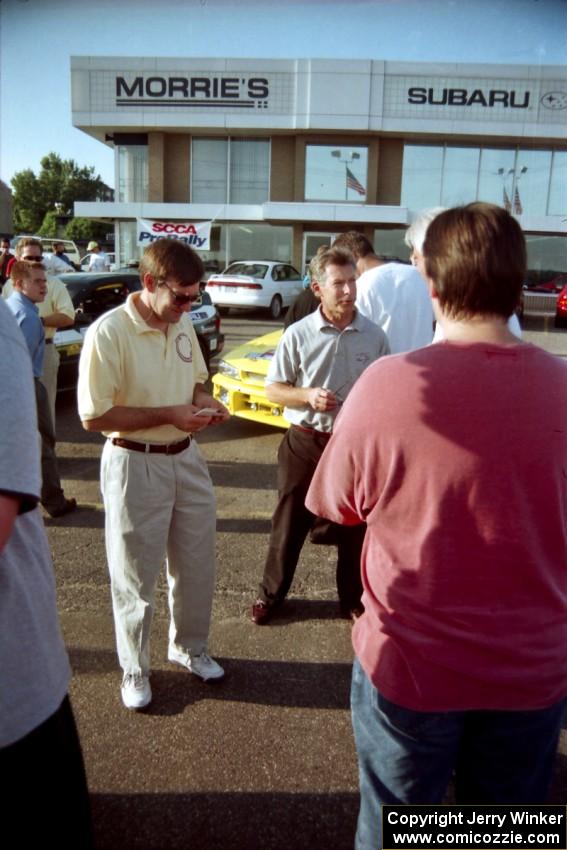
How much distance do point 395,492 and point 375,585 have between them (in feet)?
0.85

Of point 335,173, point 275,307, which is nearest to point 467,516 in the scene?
point 275,307

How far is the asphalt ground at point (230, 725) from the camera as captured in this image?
2.38 metres

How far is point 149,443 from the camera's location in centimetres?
290

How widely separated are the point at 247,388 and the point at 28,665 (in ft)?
18.5

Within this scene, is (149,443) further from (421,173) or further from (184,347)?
(421,173)

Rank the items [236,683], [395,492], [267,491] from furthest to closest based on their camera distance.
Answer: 1. [267,491]
2. [236,683]
3. [395,492]

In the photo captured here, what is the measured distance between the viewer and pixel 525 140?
27.0 m

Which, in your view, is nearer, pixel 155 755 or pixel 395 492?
pixel 395 492

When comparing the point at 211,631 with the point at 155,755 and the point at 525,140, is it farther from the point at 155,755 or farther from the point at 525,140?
the point at 525,140

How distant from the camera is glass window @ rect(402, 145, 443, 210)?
90.4 ft

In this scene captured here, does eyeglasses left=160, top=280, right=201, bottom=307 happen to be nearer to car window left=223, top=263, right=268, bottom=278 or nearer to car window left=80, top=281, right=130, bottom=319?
car window left=80, top=281, right=130, bottom=319

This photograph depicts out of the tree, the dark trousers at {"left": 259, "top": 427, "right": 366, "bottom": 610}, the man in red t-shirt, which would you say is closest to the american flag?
the dark trousers at {"left": 259, "top": 427, "right": 366, "bottom": 610}

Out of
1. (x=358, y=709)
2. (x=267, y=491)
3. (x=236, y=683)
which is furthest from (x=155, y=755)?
(x=267, y=491)

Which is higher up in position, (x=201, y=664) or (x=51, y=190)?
(x=51, y=190)
